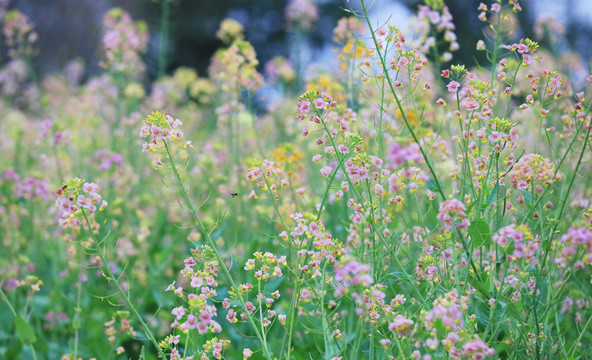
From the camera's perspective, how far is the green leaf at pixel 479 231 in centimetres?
156

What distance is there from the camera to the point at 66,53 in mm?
14586

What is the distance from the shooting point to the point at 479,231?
157 centimetres

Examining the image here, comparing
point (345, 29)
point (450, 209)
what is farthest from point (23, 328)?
point (345, 29)

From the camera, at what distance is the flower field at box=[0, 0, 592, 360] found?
157 cm

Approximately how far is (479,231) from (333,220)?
145cm

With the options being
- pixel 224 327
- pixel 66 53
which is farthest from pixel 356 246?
pixel 66 53

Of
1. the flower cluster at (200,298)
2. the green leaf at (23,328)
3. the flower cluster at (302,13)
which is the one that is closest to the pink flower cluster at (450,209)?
the flower cluster at (200,298)

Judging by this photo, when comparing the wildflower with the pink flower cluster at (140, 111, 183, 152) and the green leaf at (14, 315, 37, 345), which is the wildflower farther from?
the green leaf at (14, 315, 37, 345)

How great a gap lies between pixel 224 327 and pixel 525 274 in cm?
158

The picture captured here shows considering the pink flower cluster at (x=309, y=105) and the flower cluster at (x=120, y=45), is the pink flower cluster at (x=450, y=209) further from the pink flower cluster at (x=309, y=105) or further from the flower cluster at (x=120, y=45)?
the flower cluster at (x=120, y=45)

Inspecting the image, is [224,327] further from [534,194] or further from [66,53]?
[66,53]

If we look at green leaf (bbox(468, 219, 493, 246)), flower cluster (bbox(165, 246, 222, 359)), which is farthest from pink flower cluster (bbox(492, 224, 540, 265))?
flower cluster (bbox(165, 246, 222, 359))

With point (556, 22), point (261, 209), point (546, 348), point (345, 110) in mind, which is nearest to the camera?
point (546, 348)

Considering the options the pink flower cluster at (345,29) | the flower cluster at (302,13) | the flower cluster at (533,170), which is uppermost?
the flower cluster at (302,13)
